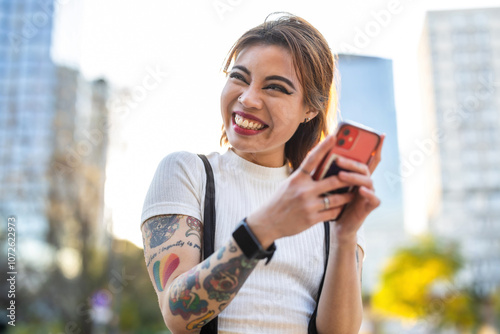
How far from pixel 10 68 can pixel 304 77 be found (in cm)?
2818

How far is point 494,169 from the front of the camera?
45.0 meters

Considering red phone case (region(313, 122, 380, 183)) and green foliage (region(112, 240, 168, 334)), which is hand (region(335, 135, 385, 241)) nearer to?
red phone case (region(313, 122, 380, 183))

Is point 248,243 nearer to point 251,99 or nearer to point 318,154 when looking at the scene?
point 318,154

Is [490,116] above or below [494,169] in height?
above

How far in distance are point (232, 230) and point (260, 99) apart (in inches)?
14.2

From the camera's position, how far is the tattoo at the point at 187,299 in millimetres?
1068

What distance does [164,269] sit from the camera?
1215mm

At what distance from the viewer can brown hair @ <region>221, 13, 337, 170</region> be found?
1.50 metres

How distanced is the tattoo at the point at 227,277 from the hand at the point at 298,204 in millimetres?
57

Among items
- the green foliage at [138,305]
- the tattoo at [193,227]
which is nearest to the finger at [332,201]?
the tattoo at [193,227]

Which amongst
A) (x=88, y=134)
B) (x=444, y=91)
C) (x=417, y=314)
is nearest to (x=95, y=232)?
(x=88, y=134)

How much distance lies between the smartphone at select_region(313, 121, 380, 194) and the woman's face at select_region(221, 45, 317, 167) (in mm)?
427

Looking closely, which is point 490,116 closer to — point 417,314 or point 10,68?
point 417,314

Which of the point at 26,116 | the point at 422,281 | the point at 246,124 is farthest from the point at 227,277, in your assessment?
the point at 422,281
